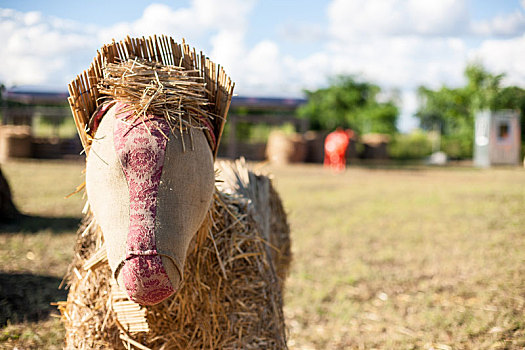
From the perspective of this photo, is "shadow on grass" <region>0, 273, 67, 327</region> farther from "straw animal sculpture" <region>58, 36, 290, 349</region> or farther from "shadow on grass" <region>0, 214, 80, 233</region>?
"shadow on grass" <region>0, 214, 80, 233</region>

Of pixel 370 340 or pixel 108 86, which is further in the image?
pixel 370 340

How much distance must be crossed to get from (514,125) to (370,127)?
10.6 metres

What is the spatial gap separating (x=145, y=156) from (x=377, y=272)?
14.8 feet

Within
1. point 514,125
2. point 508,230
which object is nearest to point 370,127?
point 514,125

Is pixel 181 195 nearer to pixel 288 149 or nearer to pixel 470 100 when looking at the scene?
pixel 288 149

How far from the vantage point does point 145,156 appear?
157cm

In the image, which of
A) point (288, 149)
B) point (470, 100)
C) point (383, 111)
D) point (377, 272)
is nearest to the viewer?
point (377, 272)

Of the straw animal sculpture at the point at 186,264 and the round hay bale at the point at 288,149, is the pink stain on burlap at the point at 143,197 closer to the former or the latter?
the straw animal sculpture at the point at 186,264

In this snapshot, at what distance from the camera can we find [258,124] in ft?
89.0

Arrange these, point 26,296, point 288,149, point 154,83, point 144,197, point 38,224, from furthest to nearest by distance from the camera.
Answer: point 288,149, point 38,224, point 26,296, point 154,83, point 144,197

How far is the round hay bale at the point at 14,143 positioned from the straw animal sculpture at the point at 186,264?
1876cm

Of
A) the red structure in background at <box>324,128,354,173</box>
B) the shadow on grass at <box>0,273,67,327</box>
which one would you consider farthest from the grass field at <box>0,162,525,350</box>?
the red structure in background at <box>324,128,354,173</box>

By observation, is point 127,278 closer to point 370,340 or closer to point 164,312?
point 164,312

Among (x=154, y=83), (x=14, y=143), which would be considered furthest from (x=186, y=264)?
(x=14, y=143)
